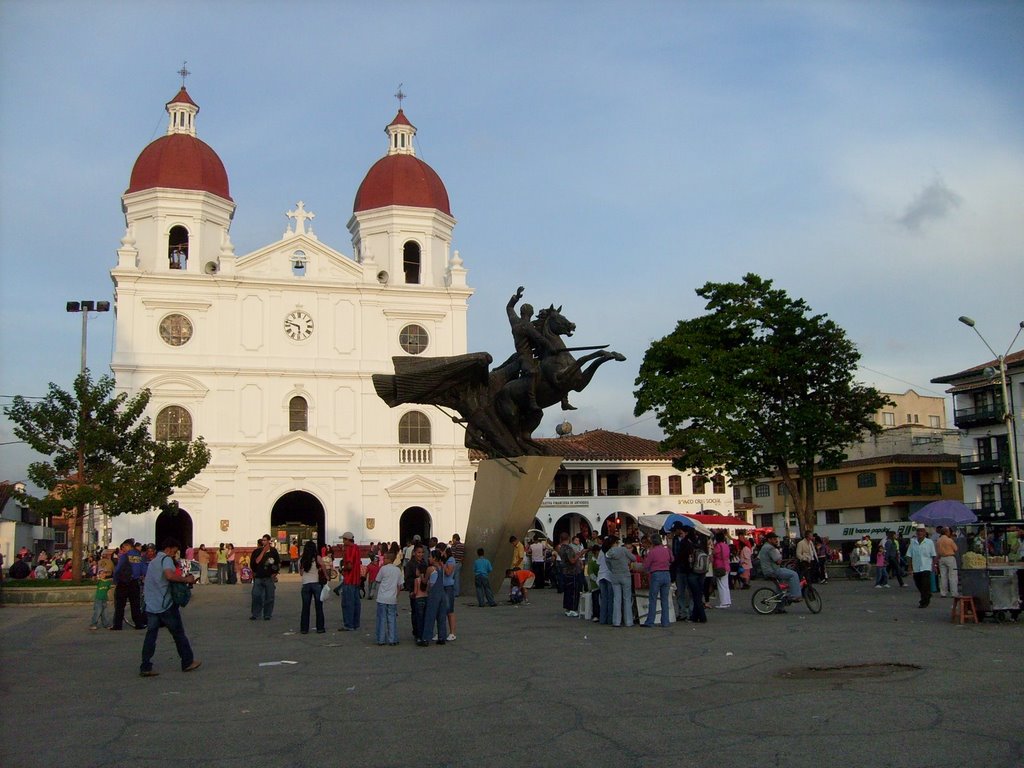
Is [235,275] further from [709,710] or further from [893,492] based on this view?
[709,710]

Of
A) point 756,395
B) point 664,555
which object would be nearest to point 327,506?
point 756,395

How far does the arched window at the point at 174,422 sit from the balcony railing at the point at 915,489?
33545mm

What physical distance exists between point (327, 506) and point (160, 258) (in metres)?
12.3

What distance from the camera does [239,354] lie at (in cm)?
4328

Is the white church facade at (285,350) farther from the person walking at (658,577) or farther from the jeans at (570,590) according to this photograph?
the person walking at (658,577)

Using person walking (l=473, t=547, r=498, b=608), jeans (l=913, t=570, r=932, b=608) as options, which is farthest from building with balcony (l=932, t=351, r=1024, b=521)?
person walking (l=473, t=547, r=498, b=608)

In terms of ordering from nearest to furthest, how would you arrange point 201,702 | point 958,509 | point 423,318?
point 201,702 < point 958,509 < point 423,318

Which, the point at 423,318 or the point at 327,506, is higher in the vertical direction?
the point at 423,318

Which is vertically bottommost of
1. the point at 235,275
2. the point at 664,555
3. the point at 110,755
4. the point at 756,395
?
the point at 110,755

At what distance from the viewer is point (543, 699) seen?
29.9 ft

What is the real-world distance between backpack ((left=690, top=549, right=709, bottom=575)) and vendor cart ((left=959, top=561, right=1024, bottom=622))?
11.9ft

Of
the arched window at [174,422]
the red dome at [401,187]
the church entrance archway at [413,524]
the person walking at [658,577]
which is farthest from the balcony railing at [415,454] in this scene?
the person walking at [658,577]

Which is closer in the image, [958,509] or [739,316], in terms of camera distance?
[958,509]

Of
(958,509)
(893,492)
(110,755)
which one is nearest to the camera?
(110,755)
